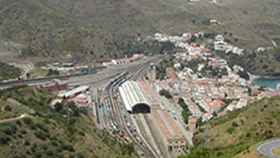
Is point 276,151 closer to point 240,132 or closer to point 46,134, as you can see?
point 240,132

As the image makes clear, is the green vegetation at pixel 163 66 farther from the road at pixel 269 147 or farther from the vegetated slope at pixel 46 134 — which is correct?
the road at pixel 269 147

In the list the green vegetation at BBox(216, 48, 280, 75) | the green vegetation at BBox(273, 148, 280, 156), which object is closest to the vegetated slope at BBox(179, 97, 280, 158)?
the green vegetation at BBox(273, 148, 280, 156)

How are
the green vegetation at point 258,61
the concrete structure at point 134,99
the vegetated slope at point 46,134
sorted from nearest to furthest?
the vegetated slope at point 46,134, the concrete structure at point 134,99, the green vegetation at point 258,61

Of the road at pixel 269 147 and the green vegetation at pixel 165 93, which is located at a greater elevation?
the road at pixel 269 147

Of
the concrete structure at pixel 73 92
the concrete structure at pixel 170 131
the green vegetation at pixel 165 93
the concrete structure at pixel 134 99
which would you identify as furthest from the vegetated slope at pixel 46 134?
the green vegetation at pixel 165 93

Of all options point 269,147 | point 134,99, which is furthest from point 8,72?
point 269,147

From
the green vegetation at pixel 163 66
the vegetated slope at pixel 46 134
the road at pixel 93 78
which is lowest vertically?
the green vegetation at pixel 163 66

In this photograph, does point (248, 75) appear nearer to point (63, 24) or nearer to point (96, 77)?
point (96, 77)
